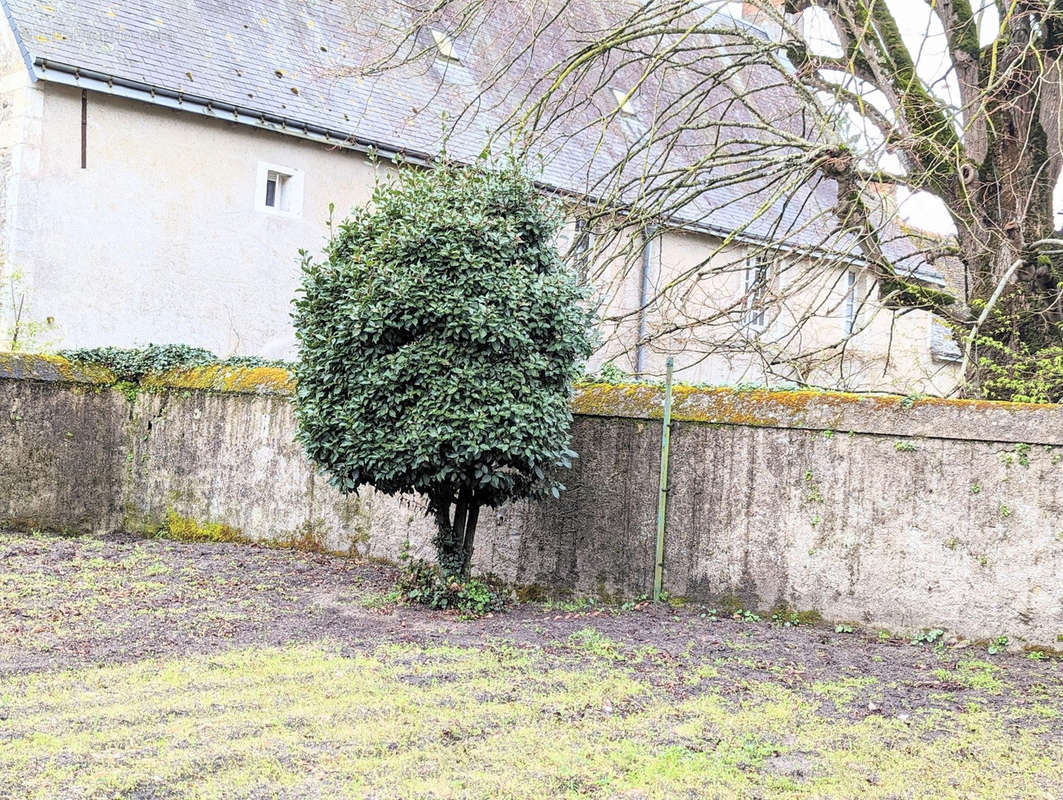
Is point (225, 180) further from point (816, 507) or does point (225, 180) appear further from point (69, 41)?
point (816, 507)

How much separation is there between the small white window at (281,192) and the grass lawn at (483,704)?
1048cm

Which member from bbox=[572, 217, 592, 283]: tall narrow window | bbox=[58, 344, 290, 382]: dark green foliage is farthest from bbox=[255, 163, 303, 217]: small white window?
bbox=[572, 217, 592, 283]: tall narrow window

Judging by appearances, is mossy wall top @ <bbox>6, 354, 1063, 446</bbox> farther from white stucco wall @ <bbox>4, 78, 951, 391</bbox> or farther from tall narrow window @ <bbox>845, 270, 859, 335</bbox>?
white stucco wall @ <bbox>4, 78, 951, 391</bbox>

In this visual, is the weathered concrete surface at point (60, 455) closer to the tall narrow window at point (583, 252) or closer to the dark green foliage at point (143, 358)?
the dark green foliage at point (143, 358)

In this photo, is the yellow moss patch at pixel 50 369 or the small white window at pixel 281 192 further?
the small white window at pixel 281 192

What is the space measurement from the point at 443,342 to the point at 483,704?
109 inches

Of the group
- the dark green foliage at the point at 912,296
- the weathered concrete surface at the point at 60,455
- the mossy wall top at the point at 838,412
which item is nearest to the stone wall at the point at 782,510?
the mossy wall top at the point at 838,412

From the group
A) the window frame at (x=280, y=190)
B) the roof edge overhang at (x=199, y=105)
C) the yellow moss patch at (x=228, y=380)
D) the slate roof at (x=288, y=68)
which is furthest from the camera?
the window frame at (x=280, y=190)

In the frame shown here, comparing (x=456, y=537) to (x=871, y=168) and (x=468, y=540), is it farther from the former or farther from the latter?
(x=871, y=168)

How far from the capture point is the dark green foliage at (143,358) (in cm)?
1190

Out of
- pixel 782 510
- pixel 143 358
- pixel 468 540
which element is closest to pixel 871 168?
pixel 782 510

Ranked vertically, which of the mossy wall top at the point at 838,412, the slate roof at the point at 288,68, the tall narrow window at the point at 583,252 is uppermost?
the slate roof at the point at 288,68

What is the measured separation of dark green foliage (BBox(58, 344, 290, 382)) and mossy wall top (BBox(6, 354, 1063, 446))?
17.1 ft

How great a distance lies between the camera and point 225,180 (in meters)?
17.2
